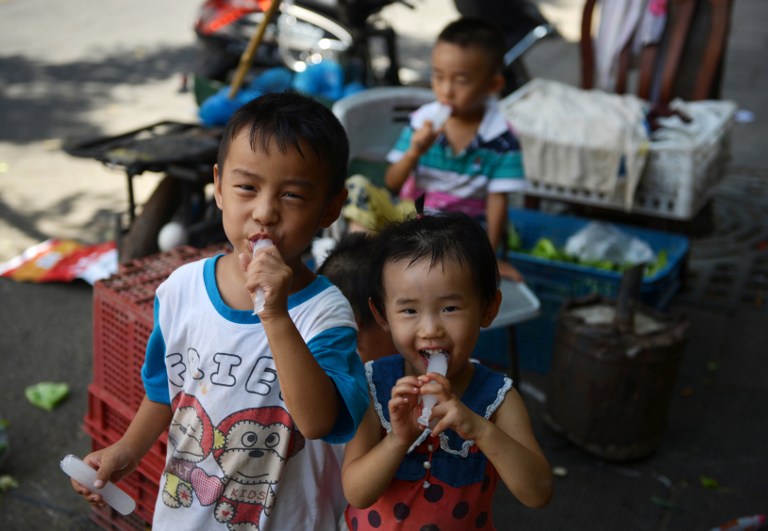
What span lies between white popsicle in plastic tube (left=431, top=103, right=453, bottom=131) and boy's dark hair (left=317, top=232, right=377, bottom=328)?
2.73ft

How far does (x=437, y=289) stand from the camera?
1.64 meters

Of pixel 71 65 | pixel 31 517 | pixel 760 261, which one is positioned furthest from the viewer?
pixel 71 65

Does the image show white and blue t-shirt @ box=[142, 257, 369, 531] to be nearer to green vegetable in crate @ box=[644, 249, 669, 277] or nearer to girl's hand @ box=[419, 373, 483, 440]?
girl's hand @ box=[419, 373, 483, 440]

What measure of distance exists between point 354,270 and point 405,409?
89 cm

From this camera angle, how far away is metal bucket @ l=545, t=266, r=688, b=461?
10.6 feet

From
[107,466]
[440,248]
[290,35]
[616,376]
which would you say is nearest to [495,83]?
[616,376]

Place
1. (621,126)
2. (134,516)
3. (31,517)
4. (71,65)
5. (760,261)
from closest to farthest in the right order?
(134,516)
(31,517)
(621,126)
(760,261)
(71,65)

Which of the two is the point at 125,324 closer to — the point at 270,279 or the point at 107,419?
the point at 107,419

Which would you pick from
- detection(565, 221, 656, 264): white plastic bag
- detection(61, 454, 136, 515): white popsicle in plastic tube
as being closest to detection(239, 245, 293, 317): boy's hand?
detection(61, 454, 136, 515): white popsicle in plastic tube

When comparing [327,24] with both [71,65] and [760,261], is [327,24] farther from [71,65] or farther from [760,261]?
[71,65]

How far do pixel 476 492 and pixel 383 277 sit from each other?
467 millimetres

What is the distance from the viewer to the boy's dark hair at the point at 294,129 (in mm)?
1582

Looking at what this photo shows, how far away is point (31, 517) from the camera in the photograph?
2.96 meters

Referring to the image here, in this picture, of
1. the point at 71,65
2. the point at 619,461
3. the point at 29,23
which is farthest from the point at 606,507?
the point at 29,23
